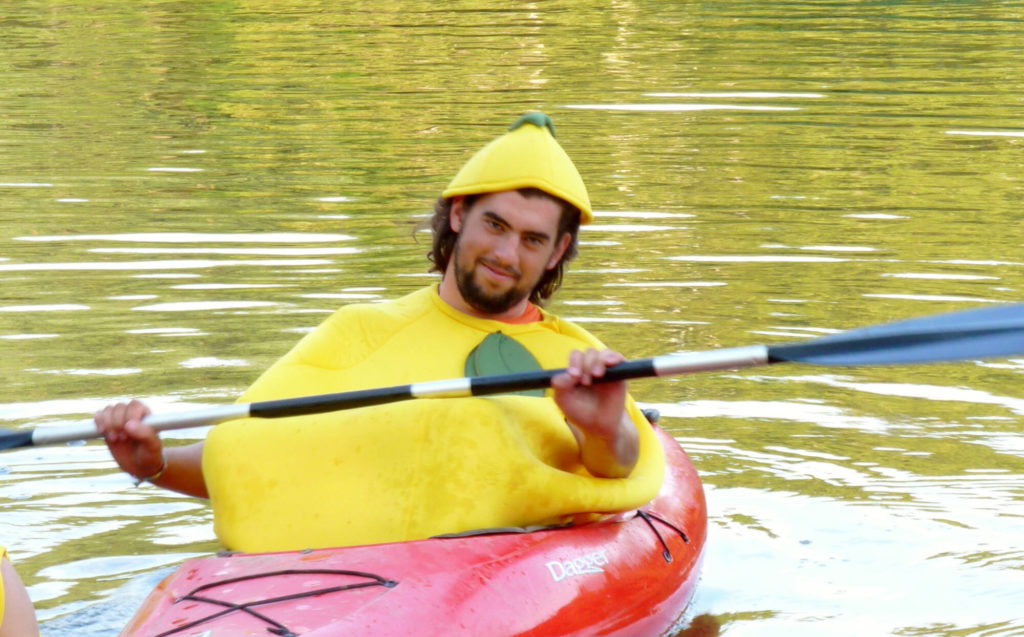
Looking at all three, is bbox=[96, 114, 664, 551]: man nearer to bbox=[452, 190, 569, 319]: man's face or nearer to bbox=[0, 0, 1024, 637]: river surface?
bbox=[452, 190, 569, 319]: man's face

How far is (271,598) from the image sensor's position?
3.55m

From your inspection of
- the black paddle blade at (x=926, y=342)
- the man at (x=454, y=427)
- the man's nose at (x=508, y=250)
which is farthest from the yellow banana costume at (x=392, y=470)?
the black paddle blade at (x=926, y=342)

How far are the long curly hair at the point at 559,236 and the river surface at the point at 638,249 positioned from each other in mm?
1069

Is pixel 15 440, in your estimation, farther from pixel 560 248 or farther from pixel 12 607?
pixel 560 248

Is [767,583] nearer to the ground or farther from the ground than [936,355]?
nearer to the ground

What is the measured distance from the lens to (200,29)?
67.7ft

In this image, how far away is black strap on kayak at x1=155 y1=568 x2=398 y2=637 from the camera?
343 centimetres

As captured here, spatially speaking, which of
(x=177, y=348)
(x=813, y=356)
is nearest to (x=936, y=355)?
(x=813, y=356)

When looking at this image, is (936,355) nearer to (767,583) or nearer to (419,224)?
(767,583)

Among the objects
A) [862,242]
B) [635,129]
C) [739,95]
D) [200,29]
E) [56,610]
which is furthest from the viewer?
[200,29]

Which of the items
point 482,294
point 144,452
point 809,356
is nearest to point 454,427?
point 482,294

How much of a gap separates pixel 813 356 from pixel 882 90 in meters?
12.0

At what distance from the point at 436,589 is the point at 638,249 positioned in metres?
5.71

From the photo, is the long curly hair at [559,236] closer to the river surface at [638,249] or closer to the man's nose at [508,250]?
the man's nose at [508,250]
